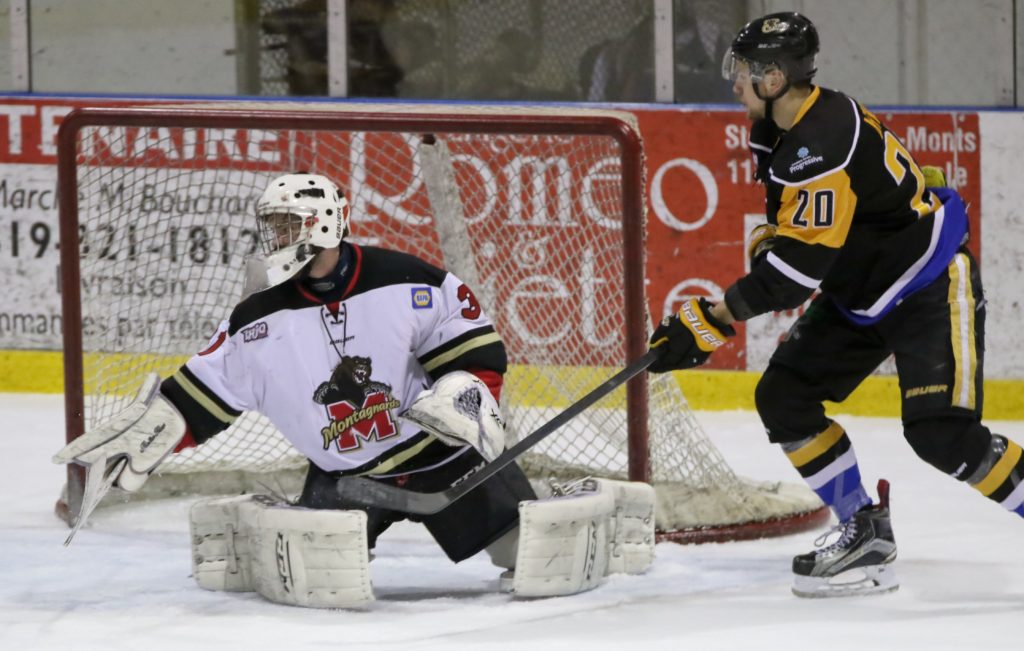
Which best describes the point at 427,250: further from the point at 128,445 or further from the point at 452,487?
the point at 128,445

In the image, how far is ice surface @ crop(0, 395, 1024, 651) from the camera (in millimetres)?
3285

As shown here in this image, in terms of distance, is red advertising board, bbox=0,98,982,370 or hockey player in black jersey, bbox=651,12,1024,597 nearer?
hockey player in black jersey, bbox=651,12,1024,597

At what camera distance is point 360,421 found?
11.7ft

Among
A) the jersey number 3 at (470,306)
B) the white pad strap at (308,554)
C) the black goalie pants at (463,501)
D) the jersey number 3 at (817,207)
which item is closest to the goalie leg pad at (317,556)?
the white pad strap at (308,554)

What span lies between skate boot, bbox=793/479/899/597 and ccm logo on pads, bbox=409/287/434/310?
94cm

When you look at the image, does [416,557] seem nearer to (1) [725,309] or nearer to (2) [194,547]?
(2) [194,547]

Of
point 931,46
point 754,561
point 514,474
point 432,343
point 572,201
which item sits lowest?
point 754,561

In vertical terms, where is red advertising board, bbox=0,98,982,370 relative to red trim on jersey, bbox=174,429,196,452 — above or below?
above

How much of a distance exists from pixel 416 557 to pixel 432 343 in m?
0.73

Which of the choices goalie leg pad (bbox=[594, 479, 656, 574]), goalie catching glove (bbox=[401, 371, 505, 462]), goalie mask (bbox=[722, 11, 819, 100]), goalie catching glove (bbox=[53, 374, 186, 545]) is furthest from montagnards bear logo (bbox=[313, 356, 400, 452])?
goalie mask (bbox=[722, 11, 819, 100])

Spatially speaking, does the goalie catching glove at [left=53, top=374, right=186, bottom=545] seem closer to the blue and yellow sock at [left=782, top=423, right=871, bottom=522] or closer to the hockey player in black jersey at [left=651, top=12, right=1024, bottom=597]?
the hockey player in black jersey at [left=651, top=12, right=1024, bottom=597]

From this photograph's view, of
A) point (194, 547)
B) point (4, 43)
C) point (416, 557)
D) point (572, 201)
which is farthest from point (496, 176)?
point (4, 43)

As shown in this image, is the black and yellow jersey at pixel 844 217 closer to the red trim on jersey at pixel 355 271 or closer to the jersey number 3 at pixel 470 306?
the jersey number 3 at pixel 470 306

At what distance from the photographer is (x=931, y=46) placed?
5.71 meters
